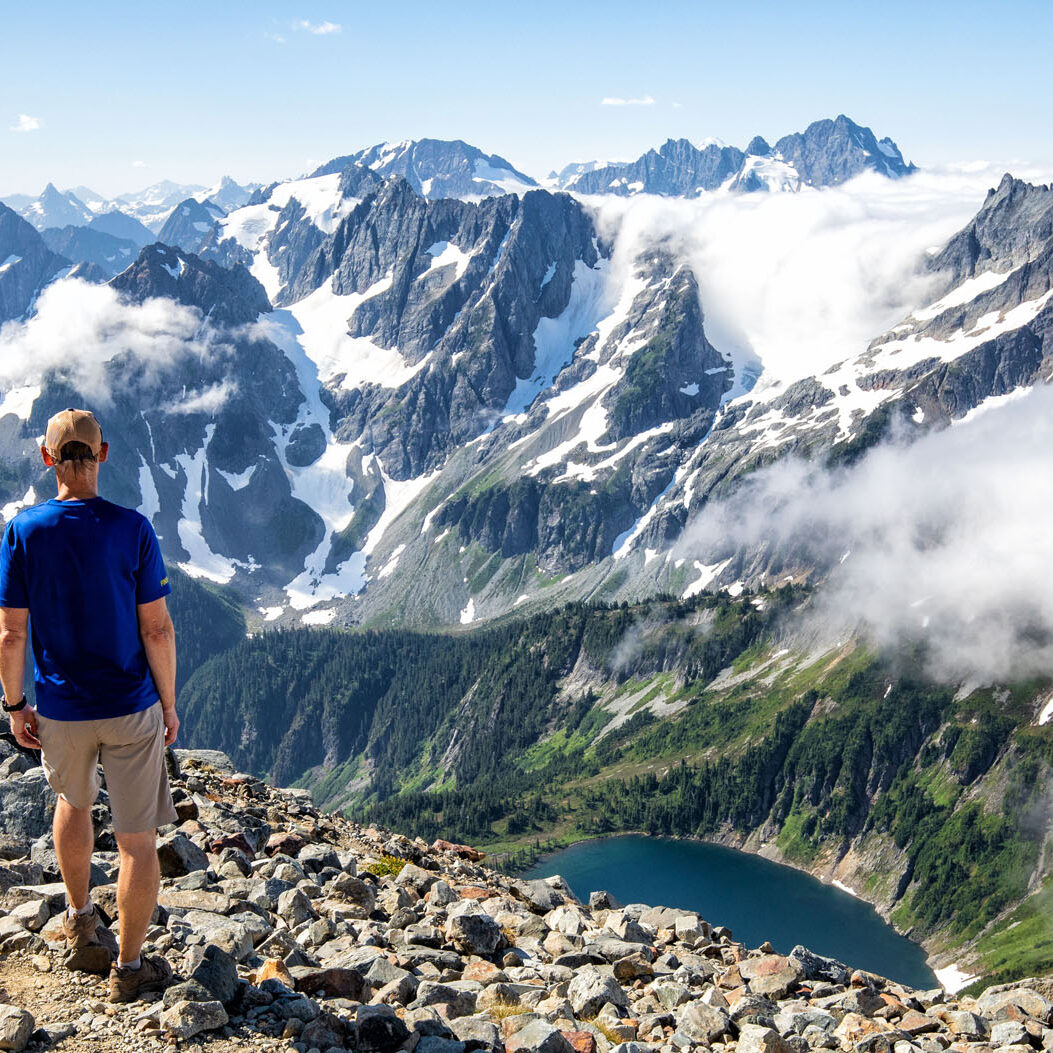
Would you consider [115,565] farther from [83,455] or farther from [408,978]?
[408,978]

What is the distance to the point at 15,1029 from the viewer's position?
39.0 feet

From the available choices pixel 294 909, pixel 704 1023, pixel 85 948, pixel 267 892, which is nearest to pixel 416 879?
pixel 267 892

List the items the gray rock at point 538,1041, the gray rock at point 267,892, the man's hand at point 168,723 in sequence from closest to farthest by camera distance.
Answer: the gray rock at point 538,1041 < the man's hand at point 168,723 < the gray rock at point 267,892

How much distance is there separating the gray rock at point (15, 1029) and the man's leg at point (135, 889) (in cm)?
151

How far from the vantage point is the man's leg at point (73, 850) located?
14221 millimetres

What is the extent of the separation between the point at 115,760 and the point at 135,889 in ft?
5.53

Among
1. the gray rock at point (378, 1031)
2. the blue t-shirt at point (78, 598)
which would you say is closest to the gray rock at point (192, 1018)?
the gray rock at point (378, 1031)

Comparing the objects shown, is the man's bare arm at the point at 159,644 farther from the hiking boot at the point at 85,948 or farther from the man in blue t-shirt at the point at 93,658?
the hiking boot at the point at 85,948

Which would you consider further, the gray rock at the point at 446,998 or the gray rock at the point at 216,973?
the gray rock at the point at 446,998

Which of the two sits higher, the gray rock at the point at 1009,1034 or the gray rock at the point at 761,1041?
the gray rock at the point at 761,1041

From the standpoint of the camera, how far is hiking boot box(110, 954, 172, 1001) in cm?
1330

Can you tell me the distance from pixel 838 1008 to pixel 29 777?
16893 mm

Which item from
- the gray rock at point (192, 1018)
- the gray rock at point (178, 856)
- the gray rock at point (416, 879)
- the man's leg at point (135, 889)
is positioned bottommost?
the gray rock at point (416, 879)

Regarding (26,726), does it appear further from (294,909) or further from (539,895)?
(539,895)
